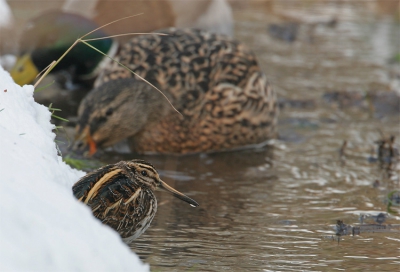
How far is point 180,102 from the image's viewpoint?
6.52m

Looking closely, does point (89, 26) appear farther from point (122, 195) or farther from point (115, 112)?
point (122, 195)

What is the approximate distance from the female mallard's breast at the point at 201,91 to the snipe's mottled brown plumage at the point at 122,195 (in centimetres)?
250

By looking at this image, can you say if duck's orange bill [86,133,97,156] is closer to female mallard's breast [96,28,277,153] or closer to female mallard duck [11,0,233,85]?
female mallard's breast [96,28,277,153]

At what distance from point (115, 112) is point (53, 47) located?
2.03 metres

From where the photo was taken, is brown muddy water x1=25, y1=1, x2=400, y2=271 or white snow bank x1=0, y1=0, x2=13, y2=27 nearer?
brown muddy water x1=25, y1=1, x2=400, y2=271

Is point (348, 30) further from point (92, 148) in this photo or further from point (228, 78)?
point (92, 148)

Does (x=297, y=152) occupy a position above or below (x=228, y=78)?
below

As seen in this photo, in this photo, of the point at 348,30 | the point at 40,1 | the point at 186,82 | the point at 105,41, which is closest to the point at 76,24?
the point at 105,41

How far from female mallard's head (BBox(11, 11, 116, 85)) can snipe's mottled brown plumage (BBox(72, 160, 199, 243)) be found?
4013 millimetres

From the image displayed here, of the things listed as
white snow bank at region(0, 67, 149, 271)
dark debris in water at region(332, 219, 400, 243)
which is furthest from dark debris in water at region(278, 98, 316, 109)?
white snow bank at region(0, 67, 149, 271)

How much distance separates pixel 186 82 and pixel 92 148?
1.00 m

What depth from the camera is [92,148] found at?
6.16 m

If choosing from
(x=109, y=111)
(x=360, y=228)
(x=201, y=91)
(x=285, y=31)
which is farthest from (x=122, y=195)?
(x=285, y=31)

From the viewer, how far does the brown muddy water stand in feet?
13.4
